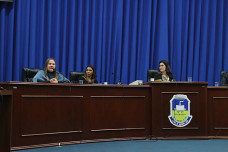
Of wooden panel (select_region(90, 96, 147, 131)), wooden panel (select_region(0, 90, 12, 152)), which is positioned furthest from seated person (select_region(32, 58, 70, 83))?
wooden panel (select_region(0, 90, 12, 152))

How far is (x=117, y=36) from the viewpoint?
251 inches

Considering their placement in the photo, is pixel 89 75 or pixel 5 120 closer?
pixel 5 120

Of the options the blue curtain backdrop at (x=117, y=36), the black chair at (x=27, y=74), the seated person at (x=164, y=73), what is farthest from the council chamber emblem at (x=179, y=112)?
the black chair at (x=27, y=74)

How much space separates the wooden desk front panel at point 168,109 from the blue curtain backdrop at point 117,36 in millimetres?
1478

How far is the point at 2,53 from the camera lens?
5.60m

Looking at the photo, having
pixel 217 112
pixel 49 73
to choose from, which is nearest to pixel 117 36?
pixel 49 73

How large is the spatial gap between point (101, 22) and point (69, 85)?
2379mm

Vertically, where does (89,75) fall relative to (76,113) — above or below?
above

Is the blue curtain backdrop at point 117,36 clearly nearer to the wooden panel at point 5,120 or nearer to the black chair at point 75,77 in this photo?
the black chair at point 75,77

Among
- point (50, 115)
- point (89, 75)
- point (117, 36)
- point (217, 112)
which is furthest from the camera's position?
point (117, 36)

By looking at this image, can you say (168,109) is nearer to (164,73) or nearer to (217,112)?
(217,112)

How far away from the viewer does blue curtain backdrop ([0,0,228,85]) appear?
18.8ft

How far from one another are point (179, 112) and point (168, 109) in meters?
0.17

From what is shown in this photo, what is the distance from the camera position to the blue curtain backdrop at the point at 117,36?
18.8 ft
